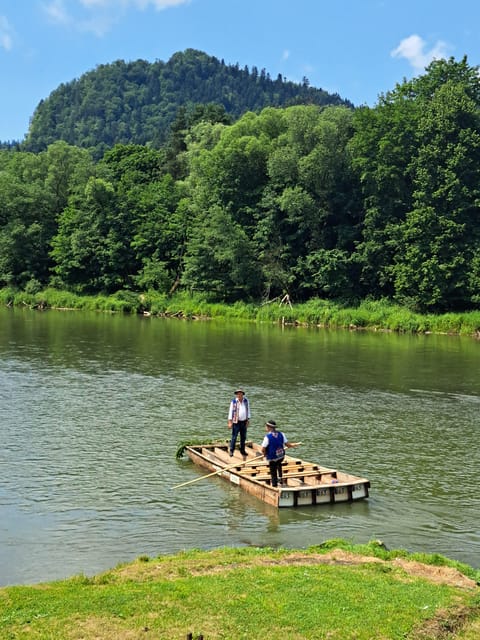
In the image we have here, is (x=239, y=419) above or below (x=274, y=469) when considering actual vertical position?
above

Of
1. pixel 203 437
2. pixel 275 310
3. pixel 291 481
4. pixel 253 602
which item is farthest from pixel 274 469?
pixel 275 310

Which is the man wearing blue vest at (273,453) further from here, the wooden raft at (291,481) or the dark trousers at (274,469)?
the wooden raft at (291,481)

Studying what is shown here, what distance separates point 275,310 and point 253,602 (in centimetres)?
6535

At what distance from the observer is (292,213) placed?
79.5m

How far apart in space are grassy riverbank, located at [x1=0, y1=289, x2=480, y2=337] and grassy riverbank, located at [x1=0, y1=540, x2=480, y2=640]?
53813mm

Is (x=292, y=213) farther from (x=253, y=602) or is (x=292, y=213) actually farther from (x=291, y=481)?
(x=253, y=602)

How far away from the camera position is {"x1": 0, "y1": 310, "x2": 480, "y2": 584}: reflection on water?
54.8ft

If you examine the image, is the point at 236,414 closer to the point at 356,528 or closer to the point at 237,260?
the point at 356,528

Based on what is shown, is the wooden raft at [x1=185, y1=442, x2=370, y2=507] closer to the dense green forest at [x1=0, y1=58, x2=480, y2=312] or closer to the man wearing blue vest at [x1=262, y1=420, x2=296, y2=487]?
the man wearing blue vest at [x1=262, y1=420, x2=296, y2=487]

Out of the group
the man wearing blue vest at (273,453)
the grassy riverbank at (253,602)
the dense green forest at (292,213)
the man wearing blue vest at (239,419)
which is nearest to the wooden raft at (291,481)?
the man wearing blue vest at (273,453)

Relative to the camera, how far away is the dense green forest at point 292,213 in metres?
70.6

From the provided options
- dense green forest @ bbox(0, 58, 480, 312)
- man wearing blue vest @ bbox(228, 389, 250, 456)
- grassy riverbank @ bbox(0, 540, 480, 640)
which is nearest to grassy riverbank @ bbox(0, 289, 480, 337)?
dense green forest @ bbox(0, 58, 480, 312)

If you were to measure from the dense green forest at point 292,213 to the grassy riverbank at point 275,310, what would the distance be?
2188mm

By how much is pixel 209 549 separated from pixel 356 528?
12.8ft
